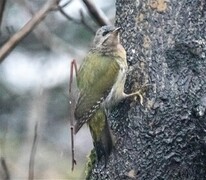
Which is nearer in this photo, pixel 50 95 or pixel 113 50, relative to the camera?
pixel 113 50

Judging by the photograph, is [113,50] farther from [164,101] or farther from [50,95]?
[50,95]

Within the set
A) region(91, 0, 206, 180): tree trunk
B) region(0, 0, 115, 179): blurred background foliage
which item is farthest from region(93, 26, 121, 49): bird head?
region(0, 0, 115, 179): blurred background foliage

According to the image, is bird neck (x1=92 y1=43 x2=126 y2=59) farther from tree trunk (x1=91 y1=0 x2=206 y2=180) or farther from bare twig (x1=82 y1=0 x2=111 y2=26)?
bare twig (x1=82 y1=0 x2=111 y2=26)

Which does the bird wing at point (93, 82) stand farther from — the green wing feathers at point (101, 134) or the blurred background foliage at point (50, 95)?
the blurred background foliage at point (50, 95)

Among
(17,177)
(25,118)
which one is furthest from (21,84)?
(17,177)

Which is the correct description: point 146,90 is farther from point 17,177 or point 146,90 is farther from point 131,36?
point 17,177

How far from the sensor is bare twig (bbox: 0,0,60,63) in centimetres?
423

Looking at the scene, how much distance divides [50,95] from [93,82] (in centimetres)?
248

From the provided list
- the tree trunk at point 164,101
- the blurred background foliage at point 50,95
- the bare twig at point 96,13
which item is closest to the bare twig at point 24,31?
the bare twig at point 96,13

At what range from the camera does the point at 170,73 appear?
3.84 m

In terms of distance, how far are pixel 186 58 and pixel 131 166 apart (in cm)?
57

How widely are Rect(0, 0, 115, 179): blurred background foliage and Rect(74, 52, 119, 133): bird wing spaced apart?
7.01 ft

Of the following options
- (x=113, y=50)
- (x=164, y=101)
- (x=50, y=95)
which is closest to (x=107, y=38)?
(x=113, y=50)

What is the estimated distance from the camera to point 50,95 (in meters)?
6.64
